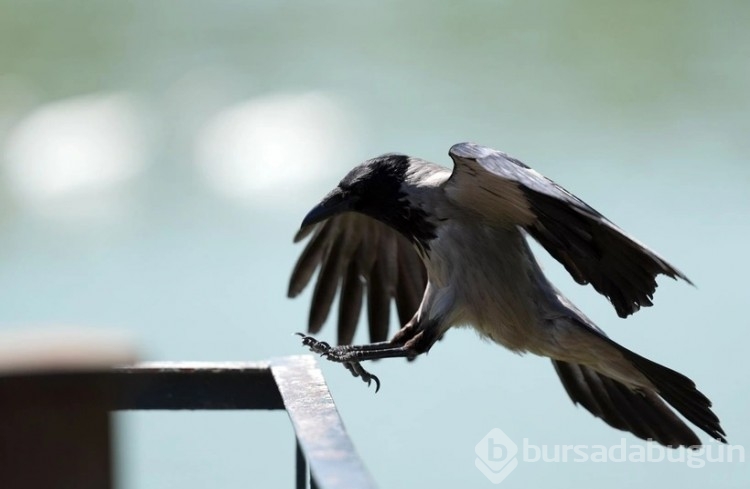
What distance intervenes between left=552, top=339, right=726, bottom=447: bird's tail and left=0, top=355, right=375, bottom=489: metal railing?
84cm

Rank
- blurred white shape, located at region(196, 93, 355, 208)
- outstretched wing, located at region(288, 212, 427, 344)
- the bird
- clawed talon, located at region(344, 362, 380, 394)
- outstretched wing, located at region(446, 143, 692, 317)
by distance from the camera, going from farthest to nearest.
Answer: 1. blurred white shape, located at region(196, 93, 355, 208)
2. outstretched wing, located at region(288, 212, 427, 344)
3. clawed talon, located at region(344, 362, 380, 394)
4. the bird
5. outstretched wing, located at region(446, 143, 692, 317)

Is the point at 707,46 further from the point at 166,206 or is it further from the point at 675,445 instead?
the point at 675,445

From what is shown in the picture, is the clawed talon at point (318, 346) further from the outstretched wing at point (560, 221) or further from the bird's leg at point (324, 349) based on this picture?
the outstretched wing at point (560, 221)

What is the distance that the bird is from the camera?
3105 millimetres

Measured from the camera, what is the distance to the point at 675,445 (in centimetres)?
355

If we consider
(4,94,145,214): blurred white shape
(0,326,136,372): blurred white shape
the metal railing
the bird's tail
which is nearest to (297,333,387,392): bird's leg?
the metal railing

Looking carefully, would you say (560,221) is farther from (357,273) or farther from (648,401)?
(357,273)

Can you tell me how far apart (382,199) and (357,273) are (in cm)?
63

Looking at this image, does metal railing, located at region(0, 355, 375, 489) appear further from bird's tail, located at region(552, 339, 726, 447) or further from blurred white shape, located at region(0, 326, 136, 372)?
bird's tail, located at region(552, 339, 726, 447)

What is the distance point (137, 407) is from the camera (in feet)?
9.85

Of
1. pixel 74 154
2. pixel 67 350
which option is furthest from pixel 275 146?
pixel 67 350

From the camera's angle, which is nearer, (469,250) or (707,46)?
(469,250)

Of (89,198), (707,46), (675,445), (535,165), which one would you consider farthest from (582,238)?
(707,46)

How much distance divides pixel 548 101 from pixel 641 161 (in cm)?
113
